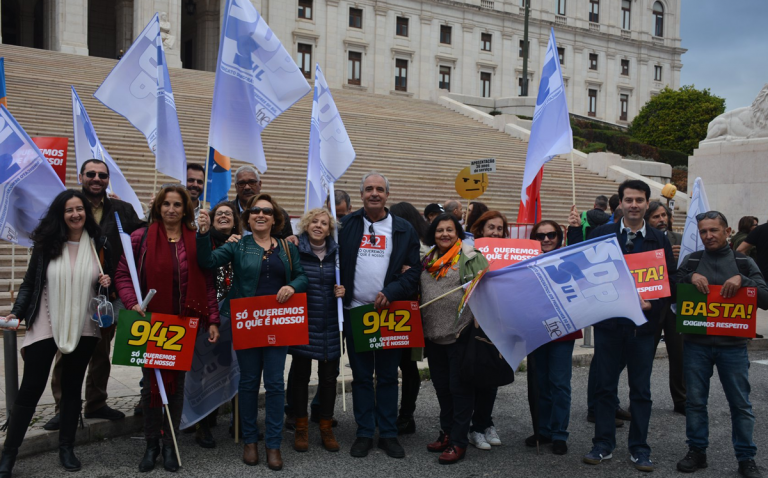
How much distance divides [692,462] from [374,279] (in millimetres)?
2645

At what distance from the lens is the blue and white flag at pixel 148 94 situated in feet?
19.7

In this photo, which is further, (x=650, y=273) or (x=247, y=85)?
(x=247, y=85)

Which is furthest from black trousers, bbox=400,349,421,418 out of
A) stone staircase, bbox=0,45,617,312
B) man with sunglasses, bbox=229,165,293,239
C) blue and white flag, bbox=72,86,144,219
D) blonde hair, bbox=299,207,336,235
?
stone staircase, bbox=0,45,617,312

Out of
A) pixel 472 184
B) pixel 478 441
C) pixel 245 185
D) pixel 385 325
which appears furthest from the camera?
pixel 472 184

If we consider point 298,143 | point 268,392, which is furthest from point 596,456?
point 298,143

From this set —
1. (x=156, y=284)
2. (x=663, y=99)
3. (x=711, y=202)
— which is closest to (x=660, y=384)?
(x=156, y=284)

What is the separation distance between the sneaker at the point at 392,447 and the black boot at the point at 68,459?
7.04 ft

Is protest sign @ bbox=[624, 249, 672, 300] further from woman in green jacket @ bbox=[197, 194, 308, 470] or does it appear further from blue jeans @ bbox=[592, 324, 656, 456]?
woman in green jacket @ bbox=[197, 194, 308, 470]

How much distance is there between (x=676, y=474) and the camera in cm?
506

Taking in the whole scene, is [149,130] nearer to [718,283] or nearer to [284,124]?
[718,283]

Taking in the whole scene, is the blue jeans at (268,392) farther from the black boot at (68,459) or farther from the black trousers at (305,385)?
the black boot at (68,459)

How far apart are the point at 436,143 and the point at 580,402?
18985 mm

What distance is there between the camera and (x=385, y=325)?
17.9 ft

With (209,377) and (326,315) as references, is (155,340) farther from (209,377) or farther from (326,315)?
(326,315)
